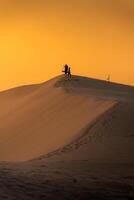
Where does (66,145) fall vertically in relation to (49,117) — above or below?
above

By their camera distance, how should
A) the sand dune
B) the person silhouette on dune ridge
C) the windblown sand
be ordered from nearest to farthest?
the windblown sand, the sand dune, the person silhouette on dune ridge

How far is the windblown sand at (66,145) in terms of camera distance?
12.4 m

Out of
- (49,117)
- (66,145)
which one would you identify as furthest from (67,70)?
(66,145)

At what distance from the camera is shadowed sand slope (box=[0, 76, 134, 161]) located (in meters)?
23.7

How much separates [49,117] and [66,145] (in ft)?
30.9

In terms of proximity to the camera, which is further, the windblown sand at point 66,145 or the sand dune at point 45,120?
the sand dune at point 45,120

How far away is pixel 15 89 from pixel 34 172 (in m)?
36.1

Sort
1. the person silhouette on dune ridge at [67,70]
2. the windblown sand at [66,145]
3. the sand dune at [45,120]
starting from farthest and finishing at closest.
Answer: the person silhouette on dune ridge at [67,70] → the sand dune at [45,120] → the windblown sand at [66,145]

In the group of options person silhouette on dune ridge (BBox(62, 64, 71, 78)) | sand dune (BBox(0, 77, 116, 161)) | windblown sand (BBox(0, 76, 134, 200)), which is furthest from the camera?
person silhouette on dune ridge (BBox(62, 64, 71, 78))

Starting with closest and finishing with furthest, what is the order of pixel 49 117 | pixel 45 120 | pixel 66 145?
pixel 66 145
pixel 45 120
pixel 49 117

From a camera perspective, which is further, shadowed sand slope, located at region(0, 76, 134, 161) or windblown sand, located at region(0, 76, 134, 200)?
shadowed sand slope, located at region(0, 76, 134, 161)

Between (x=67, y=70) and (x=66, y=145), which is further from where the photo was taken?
(x=67, y=70)

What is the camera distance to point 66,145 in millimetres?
21078

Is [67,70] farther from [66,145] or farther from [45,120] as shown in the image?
[66,145]
